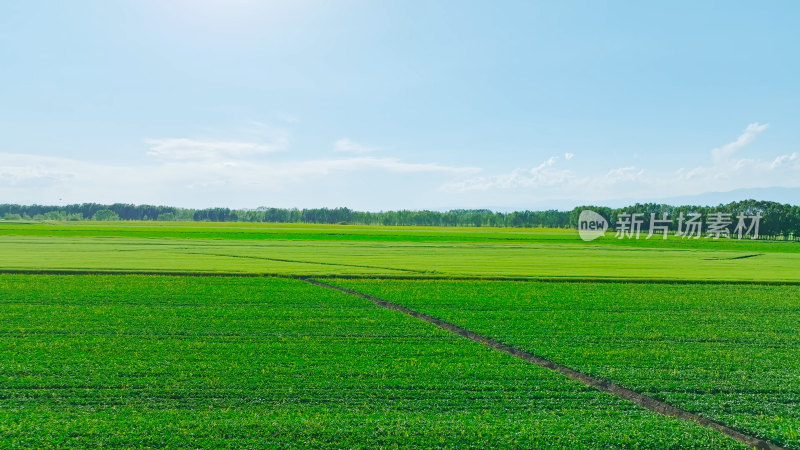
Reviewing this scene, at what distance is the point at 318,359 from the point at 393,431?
4947mm

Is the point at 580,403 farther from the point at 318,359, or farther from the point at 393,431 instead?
the point at 318,359

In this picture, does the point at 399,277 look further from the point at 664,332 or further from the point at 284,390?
the point at 284,390

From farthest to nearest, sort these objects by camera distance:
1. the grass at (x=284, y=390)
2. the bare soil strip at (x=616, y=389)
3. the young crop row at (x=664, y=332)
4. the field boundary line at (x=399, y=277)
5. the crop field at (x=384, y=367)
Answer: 1. the field boundary line at (x=399, y=277)
2. the young crop row at (x=664, y=332)
3. the bare soil strip at (x=616, y=389)
4. the crop field at (x=384, y=367)
5. the grass at (x=284, y=390)

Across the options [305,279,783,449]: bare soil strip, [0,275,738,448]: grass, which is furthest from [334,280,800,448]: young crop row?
[0,275,738,448]: grass

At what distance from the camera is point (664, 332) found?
1830 centimetres

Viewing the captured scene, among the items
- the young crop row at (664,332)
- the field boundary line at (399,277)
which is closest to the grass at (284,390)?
the young crop row at (664,332)

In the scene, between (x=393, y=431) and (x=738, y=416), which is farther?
(x=738, y=416)

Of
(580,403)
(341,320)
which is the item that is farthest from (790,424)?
(341,320)

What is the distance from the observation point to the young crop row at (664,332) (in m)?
11.8

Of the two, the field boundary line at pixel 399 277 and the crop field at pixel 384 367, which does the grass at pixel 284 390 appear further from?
the field boundary line at pixel 399 277

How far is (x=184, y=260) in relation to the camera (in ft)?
143

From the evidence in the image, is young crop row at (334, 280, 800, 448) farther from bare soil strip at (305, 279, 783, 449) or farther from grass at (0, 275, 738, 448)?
grass at (0, 275, 738, 448)

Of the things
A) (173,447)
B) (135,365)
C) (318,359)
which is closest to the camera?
(173,447)

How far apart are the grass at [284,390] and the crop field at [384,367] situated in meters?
0.05
